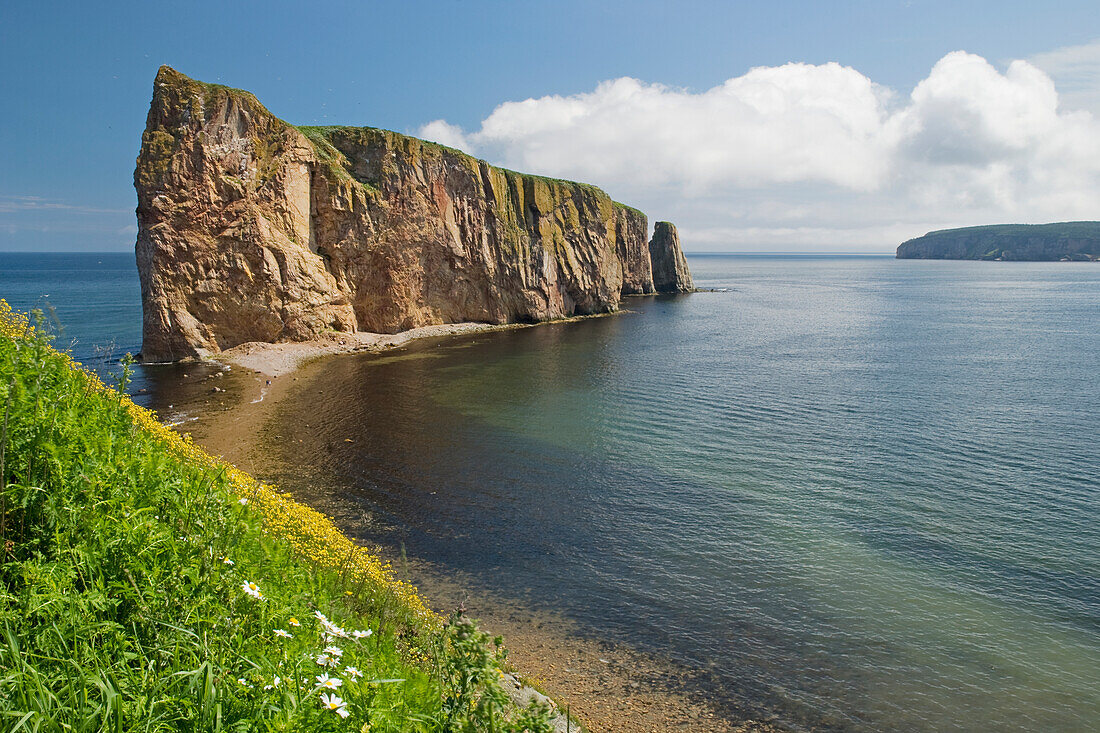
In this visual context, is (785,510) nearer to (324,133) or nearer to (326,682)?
(326,682)

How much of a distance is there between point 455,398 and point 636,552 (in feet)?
72.0

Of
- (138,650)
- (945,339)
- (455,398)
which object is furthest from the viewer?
(945,339)

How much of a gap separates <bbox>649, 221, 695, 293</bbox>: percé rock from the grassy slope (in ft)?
430

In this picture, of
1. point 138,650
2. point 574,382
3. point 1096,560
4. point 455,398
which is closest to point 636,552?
point 1096,560

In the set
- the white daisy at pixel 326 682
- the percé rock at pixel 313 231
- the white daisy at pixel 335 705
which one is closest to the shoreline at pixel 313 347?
the percé rock at pixel 313 231

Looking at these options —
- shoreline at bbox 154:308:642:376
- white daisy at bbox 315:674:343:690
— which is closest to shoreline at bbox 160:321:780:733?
white daisy at bbox 315:674:343:690

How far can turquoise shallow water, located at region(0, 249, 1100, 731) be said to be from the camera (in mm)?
15008

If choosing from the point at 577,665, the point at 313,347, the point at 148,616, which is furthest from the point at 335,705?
the point at 313,347

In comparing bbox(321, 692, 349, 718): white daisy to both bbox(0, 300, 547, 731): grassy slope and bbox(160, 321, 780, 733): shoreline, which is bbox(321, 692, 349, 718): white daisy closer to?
bbox(0, 300, 547, 731): grassy slope

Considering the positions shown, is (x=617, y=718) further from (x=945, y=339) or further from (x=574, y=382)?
(x=945, y=339)

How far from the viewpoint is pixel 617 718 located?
13422mm

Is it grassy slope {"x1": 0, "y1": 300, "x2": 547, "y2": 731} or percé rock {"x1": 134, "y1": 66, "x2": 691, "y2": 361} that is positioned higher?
percé rock {"x1": 134, "y1": 66, "x2": 691, "y2": 361}

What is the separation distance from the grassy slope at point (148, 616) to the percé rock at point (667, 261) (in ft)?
430

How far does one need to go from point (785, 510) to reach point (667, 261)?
4597 inches
